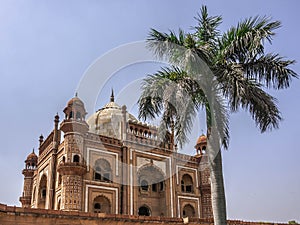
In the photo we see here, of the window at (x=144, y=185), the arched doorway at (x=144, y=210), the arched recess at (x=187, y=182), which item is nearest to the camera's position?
the arched doorway at (x=144, y=210)

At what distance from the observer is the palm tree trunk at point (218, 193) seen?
7680 mm

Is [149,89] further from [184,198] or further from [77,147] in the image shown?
[184,198]

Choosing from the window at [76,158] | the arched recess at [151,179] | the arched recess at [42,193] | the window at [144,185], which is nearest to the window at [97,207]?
the window at [76,158]

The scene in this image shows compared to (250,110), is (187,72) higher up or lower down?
higher up

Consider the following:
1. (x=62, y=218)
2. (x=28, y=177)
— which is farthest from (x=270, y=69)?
(x=28, y=177)

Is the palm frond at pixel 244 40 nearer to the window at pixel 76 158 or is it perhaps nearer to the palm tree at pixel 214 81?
the palm tree at pixel 214 81

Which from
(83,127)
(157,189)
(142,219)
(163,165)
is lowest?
(142,219)

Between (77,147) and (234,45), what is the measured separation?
1638 cm

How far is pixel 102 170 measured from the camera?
24781 mm

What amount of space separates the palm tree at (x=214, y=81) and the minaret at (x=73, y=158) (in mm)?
14231

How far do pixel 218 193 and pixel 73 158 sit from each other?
1614 centimetres

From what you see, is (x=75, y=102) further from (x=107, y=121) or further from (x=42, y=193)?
(x=42, y=193)

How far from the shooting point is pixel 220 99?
29.2ft

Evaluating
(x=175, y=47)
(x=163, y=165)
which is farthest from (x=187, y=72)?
(x=163, y=165)
